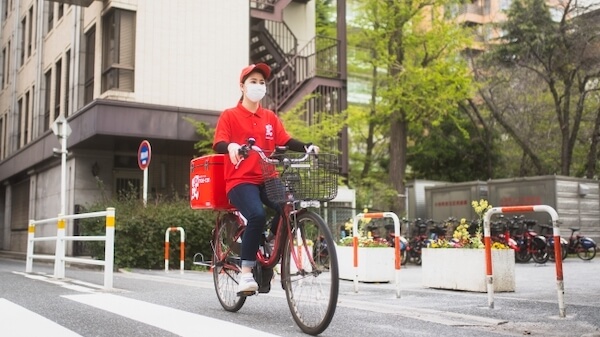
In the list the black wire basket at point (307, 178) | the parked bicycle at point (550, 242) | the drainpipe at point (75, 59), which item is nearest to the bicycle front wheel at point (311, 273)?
the black wire basket at point (307, 178)

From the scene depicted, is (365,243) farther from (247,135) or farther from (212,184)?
(247,135)

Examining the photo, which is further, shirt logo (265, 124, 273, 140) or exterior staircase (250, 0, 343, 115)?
exterior staircase (250, 0, 343, 115)

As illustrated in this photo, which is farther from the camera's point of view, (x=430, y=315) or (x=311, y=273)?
(x=430, y=315)

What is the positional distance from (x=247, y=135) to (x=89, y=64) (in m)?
17.5

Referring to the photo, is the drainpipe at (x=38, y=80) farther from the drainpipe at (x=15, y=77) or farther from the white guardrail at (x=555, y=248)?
the white guardrail at (x=555, y=248)

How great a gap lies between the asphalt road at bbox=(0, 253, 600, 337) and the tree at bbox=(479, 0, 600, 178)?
764 inches

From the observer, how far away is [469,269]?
8.80 metres

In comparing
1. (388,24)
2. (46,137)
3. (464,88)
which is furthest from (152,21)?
(464,88)

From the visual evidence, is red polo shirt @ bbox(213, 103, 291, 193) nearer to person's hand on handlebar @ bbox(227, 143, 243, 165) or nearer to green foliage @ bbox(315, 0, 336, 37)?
person's hand on handlebar @ bbox(227, 143, 243, 165)

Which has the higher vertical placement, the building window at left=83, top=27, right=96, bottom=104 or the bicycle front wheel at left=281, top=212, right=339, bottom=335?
the building window at left=83, top=27, right=96, bottom=104

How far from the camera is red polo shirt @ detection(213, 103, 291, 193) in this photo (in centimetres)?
535

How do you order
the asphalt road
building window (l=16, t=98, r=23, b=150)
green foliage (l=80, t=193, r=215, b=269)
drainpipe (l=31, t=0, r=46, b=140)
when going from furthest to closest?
building window (l=16, t=98, r=23, b=150) → drainpipe (l=31, t=0, r=46, b=140) → green foliage (l=80, t=193, r=215, b=269) → the asphalt road

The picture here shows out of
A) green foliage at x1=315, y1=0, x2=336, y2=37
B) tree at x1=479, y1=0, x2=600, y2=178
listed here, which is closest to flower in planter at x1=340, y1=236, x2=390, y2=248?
tree at x1=479, y1=0, x2=600, y2=178

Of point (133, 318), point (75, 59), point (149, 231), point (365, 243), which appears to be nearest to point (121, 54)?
point (75, 59)
